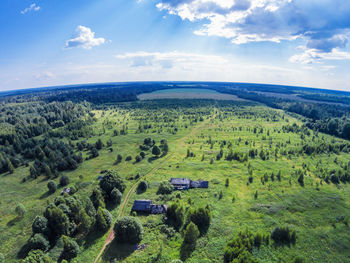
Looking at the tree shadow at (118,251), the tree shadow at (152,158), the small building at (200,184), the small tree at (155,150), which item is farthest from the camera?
the small tree at (155,150)

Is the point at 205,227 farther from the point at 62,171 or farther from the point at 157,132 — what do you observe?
the point at 157,132

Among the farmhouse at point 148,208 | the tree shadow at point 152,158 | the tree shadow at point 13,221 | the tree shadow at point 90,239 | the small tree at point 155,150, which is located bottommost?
the tree shadow at point 13,221

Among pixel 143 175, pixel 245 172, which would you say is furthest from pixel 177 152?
pixel 245 172

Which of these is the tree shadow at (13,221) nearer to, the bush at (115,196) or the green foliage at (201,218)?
the bush at (115,196)

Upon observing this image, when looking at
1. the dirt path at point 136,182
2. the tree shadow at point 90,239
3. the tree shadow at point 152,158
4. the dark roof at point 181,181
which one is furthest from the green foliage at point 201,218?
the tree shadow at point 152,158

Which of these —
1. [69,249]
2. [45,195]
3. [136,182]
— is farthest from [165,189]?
[45,195]

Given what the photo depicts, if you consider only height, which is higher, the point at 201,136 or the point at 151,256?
the point at 201,136
